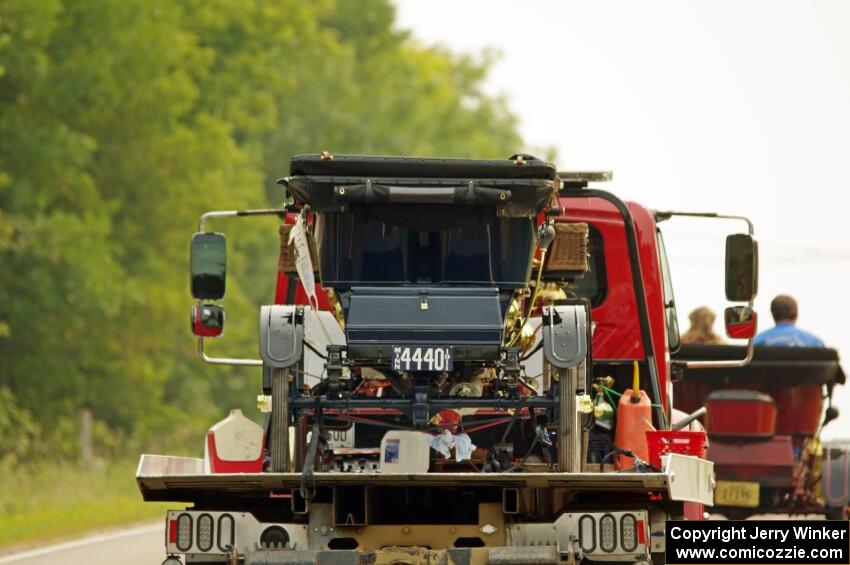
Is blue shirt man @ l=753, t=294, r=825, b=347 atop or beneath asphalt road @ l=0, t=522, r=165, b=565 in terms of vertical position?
atop

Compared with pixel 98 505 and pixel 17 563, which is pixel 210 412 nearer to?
pixel 98 505

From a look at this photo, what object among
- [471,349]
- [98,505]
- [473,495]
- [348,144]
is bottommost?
[98,505]

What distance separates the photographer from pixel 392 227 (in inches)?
490

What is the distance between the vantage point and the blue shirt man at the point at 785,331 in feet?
64.6

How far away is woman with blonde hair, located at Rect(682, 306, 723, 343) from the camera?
2012 centimetres

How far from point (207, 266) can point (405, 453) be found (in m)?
2.76

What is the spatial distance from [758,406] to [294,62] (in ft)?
118

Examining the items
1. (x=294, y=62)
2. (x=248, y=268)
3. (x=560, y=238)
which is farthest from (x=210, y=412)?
(x=560, y=238)

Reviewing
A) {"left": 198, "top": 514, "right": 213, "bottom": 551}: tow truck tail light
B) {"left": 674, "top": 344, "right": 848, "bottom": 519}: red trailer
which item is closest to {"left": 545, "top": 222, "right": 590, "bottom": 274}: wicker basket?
{"left": 198, "top": 514, "right": 213, "bottom": 551}: tow truck tail light

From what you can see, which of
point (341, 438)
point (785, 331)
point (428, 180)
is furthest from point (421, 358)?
→ point (785, 331)

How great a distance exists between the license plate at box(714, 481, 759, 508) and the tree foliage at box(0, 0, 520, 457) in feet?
50.7

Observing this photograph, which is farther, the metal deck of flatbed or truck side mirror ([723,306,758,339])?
truck side mirror ([723,306,758,339])

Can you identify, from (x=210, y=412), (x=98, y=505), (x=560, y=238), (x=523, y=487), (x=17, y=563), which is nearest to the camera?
(x=523, y=487)

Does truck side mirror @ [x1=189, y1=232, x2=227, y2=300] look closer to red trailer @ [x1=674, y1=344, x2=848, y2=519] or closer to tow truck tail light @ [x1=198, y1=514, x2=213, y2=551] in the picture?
tow truck tail light @ [x1=198, y1=514, x2=213, y2=551]
